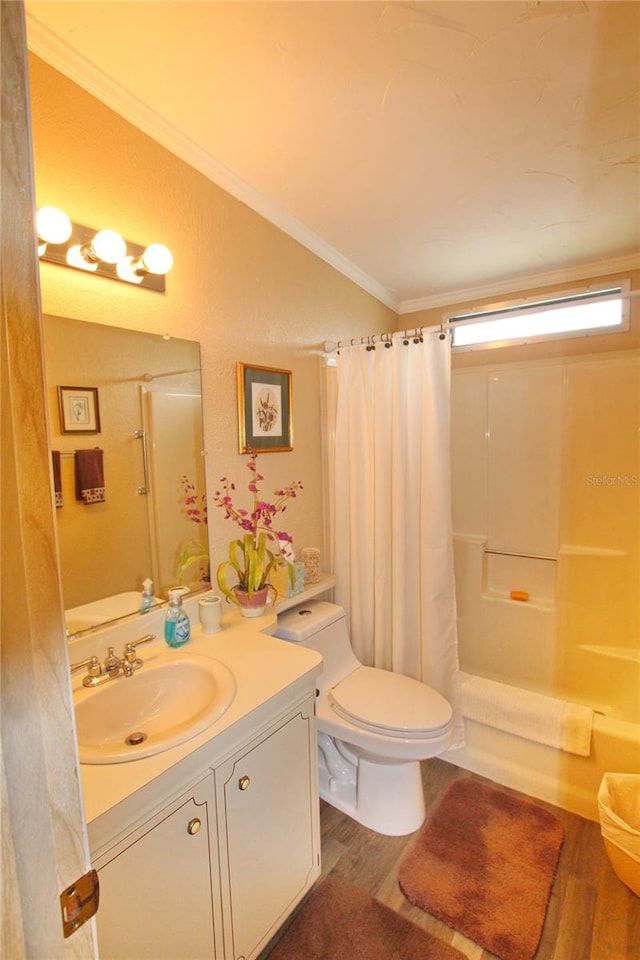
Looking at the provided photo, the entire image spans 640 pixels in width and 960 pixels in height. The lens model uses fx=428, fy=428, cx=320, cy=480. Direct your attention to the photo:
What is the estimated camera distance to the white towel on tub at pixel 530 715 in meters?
1.74

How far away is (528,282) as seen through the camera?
245cm

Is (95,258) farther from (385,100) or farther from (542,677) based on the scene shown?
(542,677)

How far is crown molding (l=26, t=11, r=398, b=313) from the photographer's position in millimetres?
1070

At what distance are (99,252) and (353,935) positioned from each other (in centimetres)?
211

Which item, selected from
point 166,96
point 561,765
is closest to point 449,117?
point 166,96

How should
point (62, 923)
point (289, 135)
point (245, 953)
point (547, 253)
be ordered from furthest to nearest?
point (547, 253), point (289, 135), point (245, 953), point (62, 923)

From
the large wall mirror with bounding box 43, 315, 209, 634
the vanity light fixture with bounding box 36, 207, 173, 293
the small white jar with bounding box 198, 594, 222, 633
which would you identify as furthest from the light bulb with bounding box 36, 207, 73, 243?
the small white jar with bounding box 198, 594, 222, 633

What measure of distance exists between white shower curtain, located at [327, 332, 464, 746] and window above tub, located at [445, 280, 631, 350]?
1.70ft

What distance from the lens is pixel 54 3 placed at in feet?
3.19

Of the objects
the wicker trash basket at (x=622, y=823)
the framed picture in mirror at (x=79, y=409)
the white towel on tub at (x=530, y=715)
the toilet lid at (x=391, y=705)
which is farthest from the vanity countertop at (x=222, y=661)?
the wicker trash basket at (x=622, y=823)

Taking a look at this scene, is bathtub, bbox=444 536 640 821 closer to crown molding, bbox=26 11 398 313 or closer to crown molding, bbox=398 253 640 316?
crown molding, bbox=398 253 640 316

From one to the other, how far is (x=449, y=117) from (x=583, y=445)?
5.49 feet

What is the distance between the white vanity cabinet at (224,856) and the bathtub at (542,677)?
1.00 metres

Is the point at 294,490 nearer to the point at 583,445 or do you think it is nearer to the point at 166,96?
the point at 166,96
